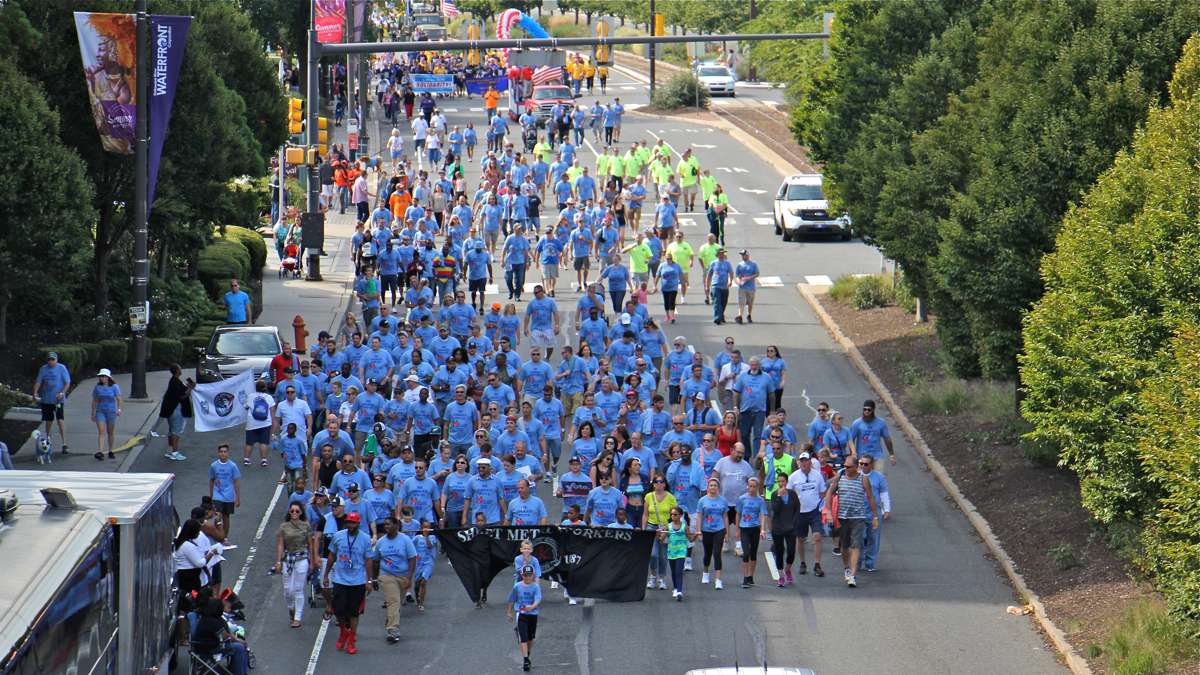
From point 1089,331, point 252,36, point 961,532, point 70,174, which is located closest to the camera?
point 1089,331

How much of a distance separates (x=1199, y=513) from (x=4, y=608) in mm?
10275

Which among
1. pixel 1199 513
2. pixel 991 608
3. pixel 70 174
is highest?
pixel 70 174

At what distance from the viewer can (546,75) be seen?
7400 centimetres

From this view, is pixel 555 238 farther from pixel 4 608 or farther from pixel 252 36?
pixel 4 608

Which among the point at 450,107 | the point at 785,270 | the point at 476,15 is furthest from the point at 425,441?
the point at 476,15

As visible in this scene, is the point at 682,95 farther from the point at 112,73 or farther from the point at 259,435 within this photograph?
the point at 259,435

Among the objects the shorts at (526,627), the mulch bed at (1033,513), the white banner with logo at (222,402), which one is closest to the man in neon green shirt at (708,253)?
the mulch bed at (1033,513)

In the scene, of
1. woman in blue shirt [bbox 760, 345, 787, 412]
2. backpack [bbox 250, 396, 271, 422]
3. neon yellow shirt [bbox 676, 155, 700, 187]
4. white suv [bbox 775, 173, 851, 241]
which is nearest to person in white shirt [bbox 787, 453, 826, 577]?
woman in blue shirt [bbox 760, 345, 787, 412]

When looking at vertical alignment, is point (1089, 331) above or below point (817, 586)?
above

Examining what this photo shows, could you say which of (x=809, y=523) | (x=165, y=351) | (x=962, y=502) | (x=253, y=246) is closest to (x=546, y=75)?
(x=253, y=246)

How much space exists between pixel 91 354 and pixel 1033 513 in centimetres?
1650

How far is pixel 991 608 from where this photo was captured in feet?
66.6

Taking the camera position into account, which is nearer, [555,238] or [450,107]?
[555,238]

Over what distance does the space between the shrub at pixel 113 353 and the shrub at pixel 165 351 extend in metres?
0.48
